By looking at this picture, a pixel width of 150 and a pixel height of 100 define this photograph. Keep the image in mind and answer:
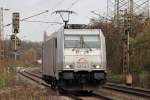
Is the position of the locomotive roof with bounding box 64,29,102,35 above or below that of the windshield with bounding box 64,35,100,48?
above

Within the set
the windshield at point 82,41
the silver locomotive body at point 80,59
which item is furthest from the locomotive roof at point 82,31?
the windshield at point 82,41

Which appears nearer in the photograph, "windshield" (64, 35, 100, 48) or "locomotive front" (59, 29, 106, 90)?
"locomotive front" (59, 29, 106, 90)

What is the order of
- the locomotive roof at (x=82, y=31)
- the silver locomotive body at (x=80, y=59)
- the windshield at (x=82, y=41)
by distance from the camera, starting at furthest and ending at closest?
the locomotive roof at (x=82, y=31) < the windshield at (x=82, y=41) < the silver locomotive body at (x=80, y=59)

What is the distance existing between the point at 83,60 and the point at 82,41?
3.70ft

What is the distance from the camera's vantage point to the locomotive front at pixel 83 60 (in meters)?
25.3

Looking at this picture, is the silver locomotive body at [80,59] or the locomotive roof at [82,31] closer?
the silver locomotive body at [80,59]

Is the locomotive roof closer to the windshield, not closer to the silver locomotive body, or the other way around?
the silver locomotive body

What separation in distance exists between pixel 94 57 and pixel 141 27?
2854 centimetres

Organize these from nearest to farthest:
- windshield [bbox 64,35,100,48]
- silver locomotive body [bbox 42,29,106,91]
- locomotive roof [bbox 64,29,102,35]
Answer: silver locomotive body [bbox 42,29,106,91], windshield [bbox 64,35,100,48], locomotive roof [bbox 64,29,102,35]

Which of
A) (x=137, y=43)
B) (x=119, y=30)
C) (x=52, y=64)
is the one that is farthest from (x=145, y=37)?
(x=52, y=64)

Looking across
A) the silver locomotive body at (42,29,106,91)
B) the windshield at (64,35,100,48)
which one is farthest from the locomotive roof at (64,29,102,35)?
the windshield at (64,35,100,48)

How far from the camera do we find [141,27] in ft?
175

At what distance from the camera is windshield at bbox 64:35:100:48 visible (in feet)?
85.4

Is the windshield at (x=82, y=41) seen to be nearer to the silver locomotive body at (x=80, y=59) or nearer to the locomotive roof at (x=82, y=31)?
the silver locomotive body at (x=80, y=59)
